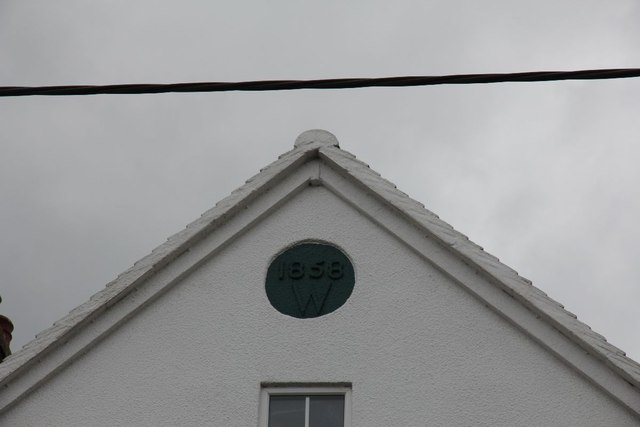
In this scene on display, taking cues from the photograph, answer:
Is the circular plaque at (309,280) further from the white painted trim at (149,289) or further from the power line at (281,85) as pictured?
the power line at (281,85)

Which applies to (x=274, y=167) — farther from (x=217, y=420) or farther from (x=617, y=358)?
(x=617, y=358)

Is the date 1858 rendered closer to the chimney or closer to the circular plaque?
the circular plaque

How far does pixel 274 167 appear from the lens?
1408 centimetres

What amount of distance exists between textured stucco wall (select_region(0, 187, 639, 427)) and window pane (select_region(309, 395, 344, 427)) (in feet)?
Answer: 0.55

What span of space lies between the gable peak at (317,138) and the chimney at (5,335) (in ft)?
12.0

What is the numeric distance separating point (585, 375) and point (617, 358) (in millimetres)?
313

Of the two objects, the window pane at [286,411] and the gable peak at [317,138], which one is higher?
the gable peak at [317,138]

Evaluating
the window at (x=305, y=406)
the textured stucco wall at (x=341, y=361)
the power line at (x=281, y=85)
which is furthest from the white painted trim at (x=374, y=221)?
the power line at (x=281, y=85)

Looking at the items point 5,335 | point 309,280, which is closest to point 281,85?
point 309,280

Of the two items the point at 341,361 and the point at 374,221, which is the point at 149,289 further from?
the point at 374,221

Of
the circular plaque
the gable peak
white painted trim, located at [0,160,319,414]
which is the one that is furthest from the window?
the gable peak

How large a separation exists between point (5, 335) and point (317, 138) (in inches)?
156

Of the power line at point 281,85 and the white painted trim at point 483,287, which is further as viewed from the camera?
the white painted trim at point 483,287

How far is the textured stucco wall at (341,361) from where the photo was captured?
12.7 m
